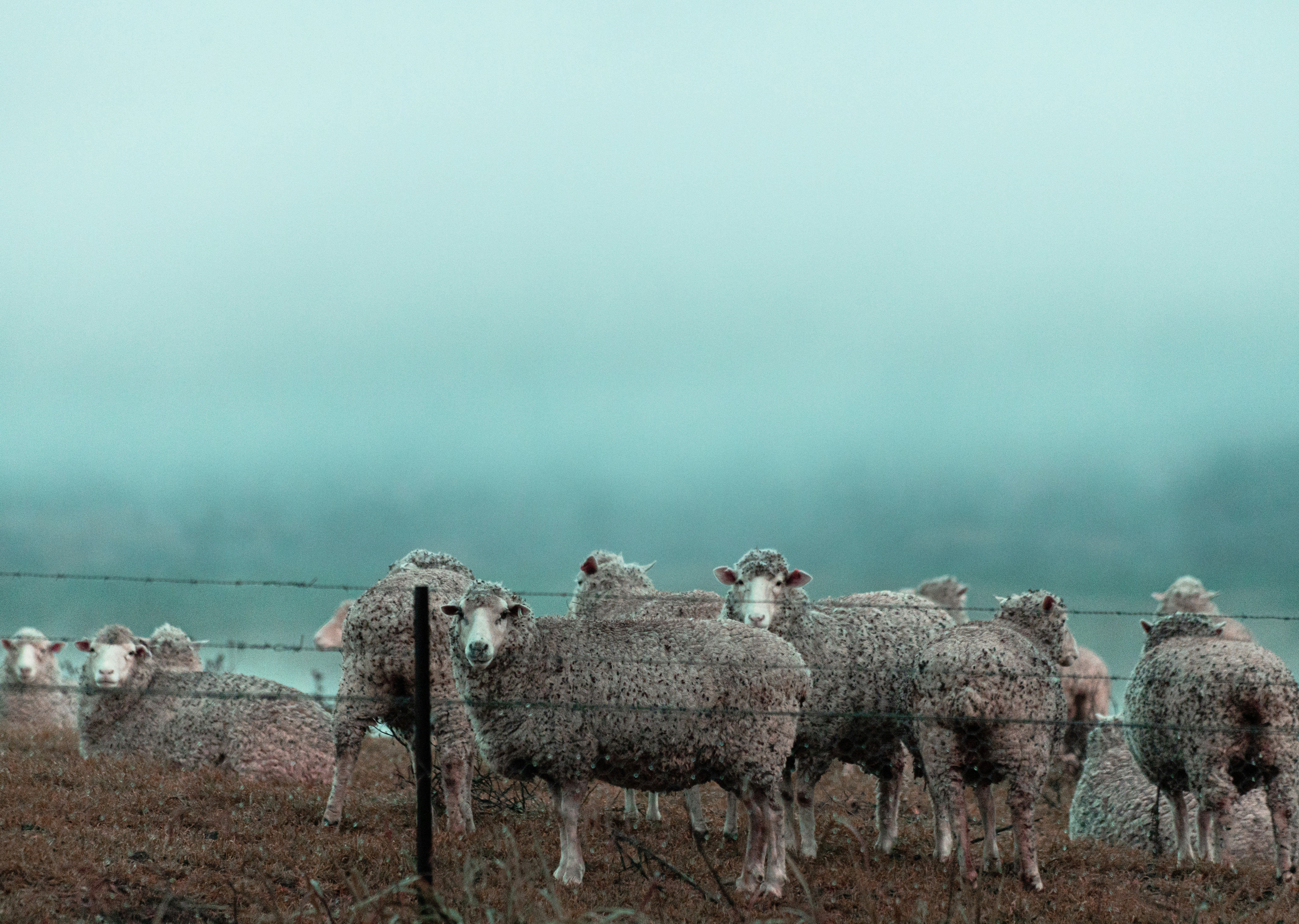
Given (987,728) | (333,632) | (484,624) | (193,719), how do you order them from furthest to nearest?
(333,632)
(193,719)
(987,728)
(484,624)

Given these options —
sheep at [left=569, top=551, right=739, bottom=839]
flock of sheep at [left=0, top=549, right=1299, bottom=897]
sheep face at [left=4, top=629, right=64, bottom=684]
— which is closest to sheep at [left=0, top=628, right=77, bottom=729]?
sheep face at [left=4, top=629, right=64, bottom=684]

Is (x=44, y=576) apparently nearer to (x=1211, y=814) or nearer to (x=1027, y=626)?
(x=1027, y=626)

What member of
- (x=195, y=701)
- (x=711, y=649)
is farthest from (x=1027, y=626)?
(x=195, y=701)

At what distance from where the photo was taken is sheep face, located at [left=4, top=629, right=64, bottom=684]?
1698cm

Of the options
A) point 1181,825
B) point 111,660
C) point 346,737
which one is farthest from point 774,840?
point 111,660

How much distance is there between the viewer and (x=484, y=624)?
26.0 ft

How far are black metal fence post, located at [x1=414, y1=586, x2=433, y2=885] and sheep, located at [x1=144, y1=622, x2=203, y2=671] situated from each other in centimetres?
837

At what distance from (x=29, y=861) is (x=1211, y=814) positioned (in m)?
8.97

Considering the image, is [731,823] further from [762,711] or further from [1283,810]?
[1283,810]

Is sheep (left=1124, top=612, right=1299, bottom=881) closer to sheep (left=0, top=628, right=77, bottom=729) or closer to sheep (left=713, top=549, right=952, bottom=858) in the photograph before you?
sheep (left=713, top=549, right=952, bottom=858)

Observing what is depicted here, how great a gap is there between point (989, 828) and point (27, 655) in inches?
558

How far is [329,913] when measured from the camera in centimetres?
600

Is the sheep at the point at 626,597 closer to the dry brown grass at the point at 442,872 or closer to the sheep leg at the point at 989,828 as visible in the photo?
the dry brown grass at the point at 442,872

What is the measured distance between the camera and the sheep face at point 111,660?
13.0 metres
